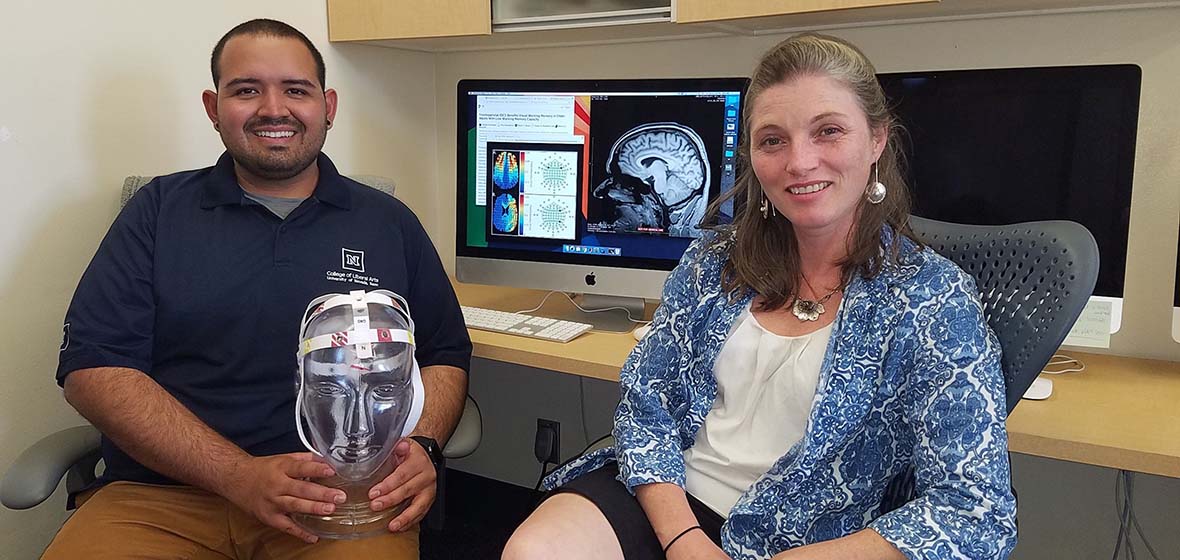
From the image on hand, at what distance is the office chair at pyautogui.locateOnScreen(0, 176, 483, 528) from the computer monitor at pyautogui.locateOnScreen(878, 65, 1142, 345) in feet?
3.08

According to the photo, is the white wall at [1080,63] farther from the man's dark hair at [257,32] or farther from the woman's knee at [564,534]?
the woman's knee at [564,534]

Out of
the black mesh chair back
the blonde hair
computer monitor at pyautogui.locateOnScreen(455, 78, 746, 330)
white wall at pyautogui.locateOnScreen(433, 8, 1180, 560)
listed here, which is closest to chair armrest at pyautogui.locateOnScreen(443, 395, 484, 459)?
computer monitor at pyautogui.locateOnScreen(455, 78, 746, 330)

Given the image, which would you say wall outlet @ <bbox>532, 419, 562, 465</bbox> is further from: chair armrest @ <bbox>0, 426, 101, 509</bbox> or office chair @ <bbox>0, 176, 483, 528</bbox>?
chair armrest @ <bbox>0, 426, 101, 509</bbox>

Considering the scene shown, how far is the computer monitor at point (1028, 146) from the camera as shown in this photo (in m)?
1.56

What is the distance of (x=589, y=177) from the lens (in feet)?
6.64

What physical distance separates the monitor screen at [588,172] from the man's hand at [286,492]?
787 millimetres

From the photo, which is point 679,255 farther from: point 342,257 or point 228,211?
point 228,211

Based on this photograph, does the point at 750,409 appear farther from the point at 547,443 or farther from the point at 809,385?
the point at 547,443

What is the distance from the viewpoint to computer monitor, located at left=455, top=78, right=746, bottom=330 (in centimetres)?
192

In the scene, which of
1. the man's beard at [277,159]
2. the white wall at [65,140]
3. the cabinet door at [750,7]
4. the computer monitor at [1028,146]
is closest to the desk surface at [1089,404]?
the computer monitor at [1028,146]

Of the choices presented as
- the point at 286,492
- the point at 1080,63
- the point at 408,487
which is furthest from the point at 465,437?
the point at 1080,63

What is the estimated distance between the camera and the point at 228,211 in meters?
1.72

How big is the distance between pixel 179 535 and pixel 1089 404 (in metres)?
1.52

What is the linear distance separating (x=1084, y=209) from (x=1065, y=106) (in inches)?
7.1
